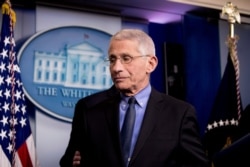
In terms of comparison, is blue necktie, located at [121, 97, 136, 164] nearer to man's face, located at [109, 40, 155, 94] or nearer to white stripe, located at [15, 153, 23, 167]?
man's face, located at [109, 40, 155, 94]

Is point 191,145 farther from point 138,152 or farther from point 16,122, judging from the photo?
point 16,122

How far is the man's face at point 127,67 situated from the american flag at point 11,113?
1.15m

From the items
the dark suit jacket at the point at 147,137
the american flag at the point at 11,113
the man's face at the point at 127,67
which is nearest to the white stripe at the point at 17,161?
the american flag at the point at 11,113

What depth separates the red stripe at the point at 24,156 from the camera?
2816mm

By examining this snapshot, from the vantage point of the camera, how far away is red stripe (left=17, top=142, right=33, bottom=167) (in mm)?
2816

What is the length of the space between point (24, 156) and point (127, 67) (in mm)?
1286

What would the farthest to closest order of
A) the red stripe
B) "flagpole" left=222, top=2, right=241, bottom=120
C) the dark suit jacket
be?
"flagpole" left=222, top=2, right=241, bottom=120
the red stripe
the dark suit jacket

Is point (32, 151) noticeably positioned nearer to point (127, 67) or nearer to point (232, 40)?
point (127, 67)

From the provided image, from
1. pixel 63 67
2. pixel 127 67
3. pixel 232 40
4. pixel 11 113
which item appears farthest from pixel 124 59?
pixel 232 40

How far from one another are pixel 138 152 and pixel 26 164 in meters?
1.34

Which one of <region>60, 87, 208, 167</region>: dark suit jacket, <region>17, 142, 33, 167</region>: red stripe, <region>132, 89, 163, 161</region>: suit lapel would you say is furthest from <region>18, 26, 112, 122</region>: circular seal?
<region>132, 89, 163, 161</region>: suit lapel

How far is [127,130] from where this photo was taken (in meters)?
1.78

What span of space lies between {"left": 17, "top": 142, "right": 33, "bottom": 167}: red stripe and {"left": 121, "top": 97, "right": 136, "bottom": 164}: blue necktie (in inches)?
48.4

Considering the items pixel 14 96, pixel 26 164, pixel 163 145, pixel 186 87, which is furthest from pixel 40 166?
pixel 163 145
